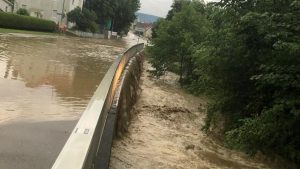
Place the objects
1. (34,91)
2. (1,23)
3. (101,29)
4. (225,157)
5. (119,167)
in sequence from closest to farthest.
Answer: (119,167), (225,157), (34,91), (1,23), (101,29)

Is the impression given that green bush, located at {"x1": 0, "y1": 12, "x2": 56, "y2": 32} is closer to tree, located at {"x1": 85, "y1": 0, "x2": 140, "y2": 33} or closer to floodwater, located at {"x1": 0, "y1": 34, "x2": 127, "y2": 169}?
tree, located at {"x1": 85, "y1": 0, "x2": 140, "y2": 33}

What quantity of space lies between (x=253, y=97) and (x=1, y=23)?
124 ft

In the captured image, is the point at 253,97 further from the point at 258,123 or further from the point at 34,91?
the point at 34,91

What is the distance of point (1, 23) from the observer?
45500 mm

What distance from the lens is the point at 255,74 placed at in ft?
39.7

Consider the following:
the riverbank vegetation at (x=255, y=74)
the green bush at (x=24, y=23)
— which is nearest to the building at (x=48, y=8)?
the green bush at (x=24, y=23)

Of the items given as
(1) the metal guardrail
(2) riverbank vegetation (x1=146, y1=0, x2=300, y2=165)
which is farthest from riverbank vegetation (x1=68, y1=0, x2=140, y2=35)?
(1) the metal guardrail

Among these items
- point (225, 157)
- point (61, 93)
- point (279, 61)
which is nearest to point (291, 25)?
point (279, 61)

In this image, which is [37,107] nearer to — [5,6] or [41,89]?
[41,89]

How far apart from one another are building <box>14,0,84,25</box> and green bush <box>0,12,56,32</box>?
304 inches

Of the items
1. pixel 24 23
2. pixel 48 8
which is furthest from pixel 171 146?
pixel 48 8

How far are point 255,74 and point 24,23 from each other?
42458 millimetres

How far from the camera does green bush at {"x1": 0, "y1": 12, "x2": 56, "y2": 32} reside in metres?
46.2

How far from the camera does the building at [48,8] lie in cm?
6646
